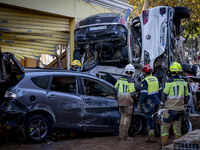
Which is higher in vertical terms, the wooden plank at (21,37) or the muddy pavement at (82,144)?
the wooden plank at (21,37)

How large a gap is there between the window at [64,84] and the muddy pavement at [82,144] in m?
1.15

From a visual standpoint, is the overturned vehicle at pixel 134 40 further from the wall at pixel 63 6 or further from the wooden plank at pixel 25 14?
the wooden plank at pixel 25 14

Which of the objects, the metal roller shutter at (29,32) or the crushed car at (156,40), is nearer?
the crushed car at (156,40)

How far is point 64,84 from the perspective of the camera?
5.96 metres

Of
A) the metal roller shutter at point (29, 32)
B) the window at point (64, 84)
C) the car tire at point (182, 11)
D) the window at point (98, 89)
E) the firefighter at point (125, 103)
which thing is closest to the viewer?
the window at point (64, 84)

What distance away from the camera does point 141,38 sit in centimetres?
873

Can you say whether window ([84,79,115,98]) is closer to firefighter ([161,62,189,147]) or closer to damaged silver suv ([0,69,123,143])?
damaged silver suv ([0,69,123,143])

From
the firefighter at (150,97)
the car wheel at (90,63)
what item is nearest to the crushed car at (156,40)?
the car wheel at (90,63)

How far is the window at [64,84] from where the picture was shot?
228 inches

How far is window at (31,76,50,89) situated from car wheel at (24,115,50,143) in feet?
2.16

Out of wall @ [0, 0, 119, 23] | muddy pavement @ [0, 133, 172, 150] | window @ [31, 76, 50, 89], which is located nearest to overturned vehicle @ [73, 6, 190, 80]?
wall @ [0, 0, 119, 23]

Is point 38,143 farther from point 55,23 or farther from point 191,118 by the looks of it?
point 55,23

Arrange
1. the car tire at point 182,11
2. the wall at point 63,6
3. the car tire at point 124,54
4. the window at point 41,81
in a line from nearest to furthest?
the window at point 41,81
the car tire at point 182,11
the car tire at point 124,54
the wall at point 63,6

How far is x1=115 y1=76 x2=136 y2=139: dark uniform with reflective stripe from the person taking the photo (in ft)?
19.9
